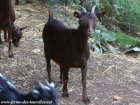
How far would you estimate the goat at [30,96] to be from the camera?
454cm

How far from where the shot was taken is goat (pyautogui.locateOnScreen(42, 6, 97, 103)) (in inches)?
249

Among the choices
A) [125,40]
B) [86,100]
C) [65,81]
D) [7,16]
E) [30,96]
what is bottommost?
[125,40]

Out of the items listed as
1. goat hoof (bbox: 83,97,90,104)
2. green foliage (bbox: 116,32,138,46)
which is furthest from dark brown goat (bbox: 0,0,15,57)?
green foliage (bbox: 116,32,138,46)

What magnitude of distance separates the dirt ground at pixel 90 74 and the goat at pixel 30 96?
214cm

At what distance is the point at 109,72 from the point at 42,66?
1160 millimetres

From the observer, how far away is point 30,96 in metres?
4.62

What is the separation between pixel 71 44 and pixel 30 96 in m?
2.10

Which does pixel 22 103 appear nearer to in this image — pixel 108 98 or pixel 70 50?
pixel 70 50

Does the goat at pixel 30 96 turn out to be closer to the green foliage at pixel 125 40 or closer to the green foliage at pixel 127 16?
the green foliage at pixel 125 40

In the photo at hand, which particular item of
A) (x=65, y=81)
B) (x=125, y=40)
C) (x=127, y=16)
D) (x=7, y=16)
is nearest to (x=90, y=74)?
(x=65, y=81)

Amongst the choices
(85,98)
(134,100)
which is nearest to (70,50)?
(85,98)

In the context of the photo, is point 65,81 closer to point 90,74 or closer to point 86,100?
point 86,100

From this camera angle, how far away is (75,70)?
810cm

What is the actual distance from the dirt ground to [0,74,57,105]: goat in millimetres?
2144
